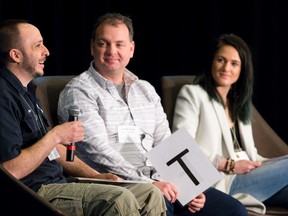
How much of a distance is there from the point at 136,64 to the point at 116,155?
1.56 metres

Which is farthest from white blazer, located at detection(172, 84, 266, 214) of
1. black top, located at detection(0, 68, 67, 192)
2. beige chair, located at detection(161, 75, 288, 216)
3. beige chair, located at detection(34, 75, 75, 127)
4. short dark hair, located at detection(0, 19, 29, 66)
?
short dark hair, located at detection(0, 19, 29, 66)

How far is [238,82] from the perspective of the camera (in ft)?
14.7

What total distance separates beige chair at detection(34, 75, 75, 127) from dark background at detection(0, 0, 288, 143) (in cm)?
70

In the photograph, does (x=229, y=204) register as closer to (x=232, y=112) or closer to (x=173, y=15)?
(x=232, y=112)

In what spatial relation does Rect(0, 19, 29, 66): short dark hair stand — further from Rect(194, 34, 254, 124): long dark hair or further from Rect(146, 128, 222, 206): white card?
Rect(194, 34, 254, 124): long dark hair

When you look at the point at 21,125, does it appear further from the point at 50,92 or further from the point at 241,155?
the point at 241,155

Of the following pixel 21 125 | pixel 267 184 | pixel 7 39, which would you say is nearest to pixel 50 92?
pixel 7 39

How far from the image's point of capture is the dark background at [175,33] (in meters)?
4.60

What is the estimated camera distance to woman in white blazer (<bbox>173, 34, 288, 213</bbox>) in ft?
13.7

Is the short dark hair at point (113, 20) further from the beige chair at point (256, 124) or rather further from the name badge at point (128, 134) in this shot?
the beige chair at point (256, 124)

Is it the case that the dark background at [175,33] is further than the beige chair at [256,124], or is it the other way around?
the dark background at [175,33]

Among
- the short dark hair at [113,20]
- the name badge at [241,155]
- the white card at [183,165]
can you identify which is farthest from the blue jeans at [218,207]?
the short dark hair at [113,20]

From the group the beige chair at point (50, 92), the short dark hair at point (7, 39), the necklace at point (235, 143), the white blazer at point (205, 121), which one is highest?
the short dark hair at point (7, 39)

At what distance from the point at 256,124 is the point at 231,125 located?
29 cm
